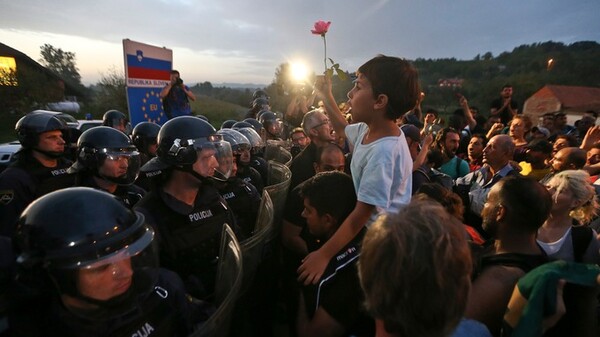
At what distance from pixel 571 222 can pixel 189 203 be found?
3.19 metres

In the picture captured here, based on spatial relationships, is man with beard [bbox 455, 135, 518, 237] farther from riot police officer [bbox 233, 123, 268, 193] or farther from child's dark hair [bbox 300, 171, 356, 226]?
riot police officer [bbox 233, 123, 268, 193]

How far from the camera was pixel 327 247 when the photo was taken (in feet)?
6.12

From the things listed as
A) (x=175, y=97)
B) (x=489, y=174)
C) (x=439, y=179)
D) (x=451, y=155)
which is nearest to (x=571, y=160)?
(x=489, y=174)

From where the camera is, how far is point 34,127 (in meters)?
3.88

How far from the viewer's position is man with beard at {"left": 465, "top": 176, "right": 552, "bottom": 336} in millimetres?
1713

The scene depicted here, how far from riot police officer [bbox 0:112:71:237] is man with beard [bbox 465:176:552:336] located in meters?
4.10

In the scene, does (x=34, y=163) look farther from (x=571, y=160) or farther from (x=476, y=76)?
(x=476, y=76)

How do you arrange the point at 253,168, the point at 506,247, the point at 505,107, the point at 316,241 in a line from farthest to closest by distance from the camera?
the point at 505,107, the point at 253,168, the point at 316,241, the point at 506,247

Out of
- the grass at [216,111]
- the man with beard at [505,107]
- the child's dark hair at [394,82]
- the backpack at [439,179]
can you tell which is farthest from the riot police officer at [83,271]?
the grass at [216,111]

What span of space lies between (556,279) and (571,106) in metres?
40.0

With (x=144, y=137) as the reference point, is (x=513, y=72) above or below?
above

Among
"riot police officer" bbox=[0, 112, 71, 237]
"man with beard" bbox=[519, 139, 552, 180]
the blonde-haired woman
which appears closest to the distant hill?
"man with beard" bbox=[519, 139, 552, 180]

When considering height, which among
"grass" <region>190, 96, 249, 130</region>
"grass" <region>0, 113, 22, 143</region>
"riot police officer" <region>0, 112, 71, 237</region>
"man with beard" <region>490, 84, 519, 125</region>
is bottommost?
"grass" <region>0, 113, 22, 143</region>

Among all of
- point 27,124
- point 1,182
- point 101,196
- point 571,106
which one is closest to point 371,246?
point 101,196
